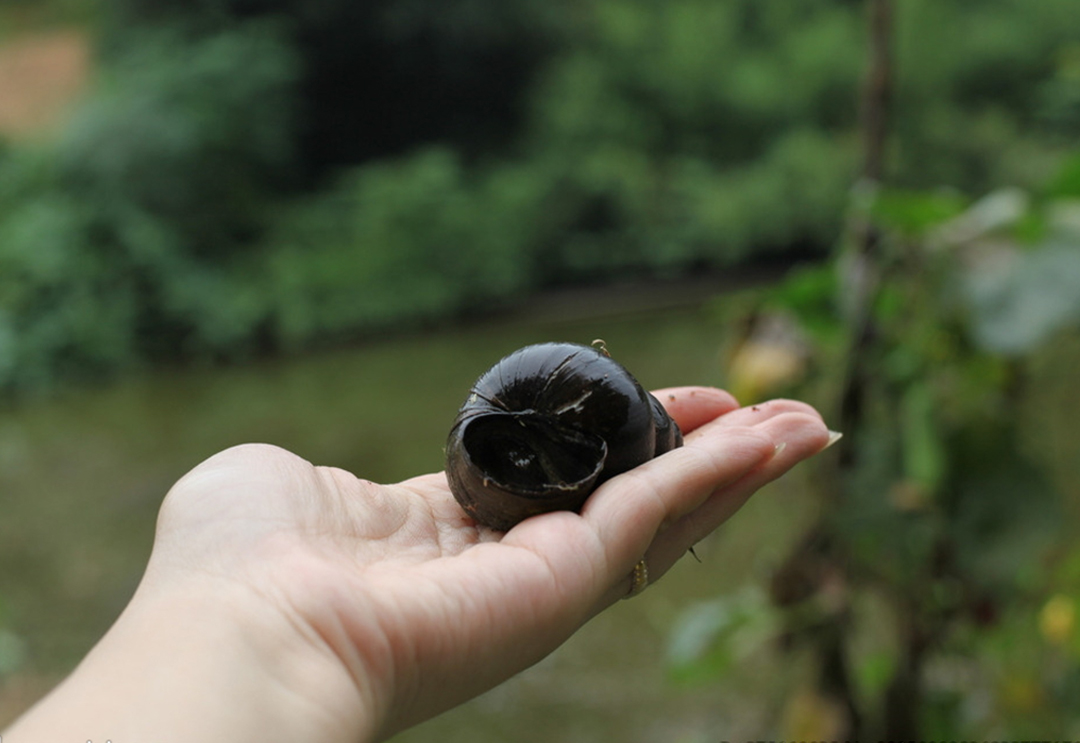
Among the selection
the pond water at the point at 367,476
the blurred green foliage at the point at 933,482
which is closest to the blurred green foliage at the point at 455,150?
the pond water at the point at 367,476

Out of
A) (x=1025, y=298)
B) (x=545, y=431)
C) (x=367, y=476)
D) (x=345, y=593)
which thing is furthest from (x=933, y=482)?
(x=367, y=476)

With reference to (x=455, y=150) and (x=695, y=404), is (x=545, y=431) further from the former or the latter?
(x=455, y=150)

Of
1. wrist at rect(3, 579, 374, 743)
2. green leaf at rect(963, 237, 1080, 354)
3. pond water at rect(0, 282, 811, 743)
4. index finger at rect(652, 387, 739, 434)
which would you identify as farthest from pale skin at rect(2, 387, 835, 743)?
pond water at rect(0, 282, 811, 743)

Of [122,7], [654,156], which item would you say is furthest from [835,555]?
[122,7]

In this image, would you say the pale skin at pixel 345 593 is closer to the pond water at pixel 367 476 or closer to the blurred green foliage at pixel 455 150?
the pond water at pixel 367 476

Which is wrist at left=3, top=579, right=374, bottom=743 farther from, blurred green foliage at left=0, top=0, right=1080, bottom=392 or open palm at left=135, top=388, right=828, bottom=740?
blurred green foliage at left=0, top=0, right=1080, bottom=392
